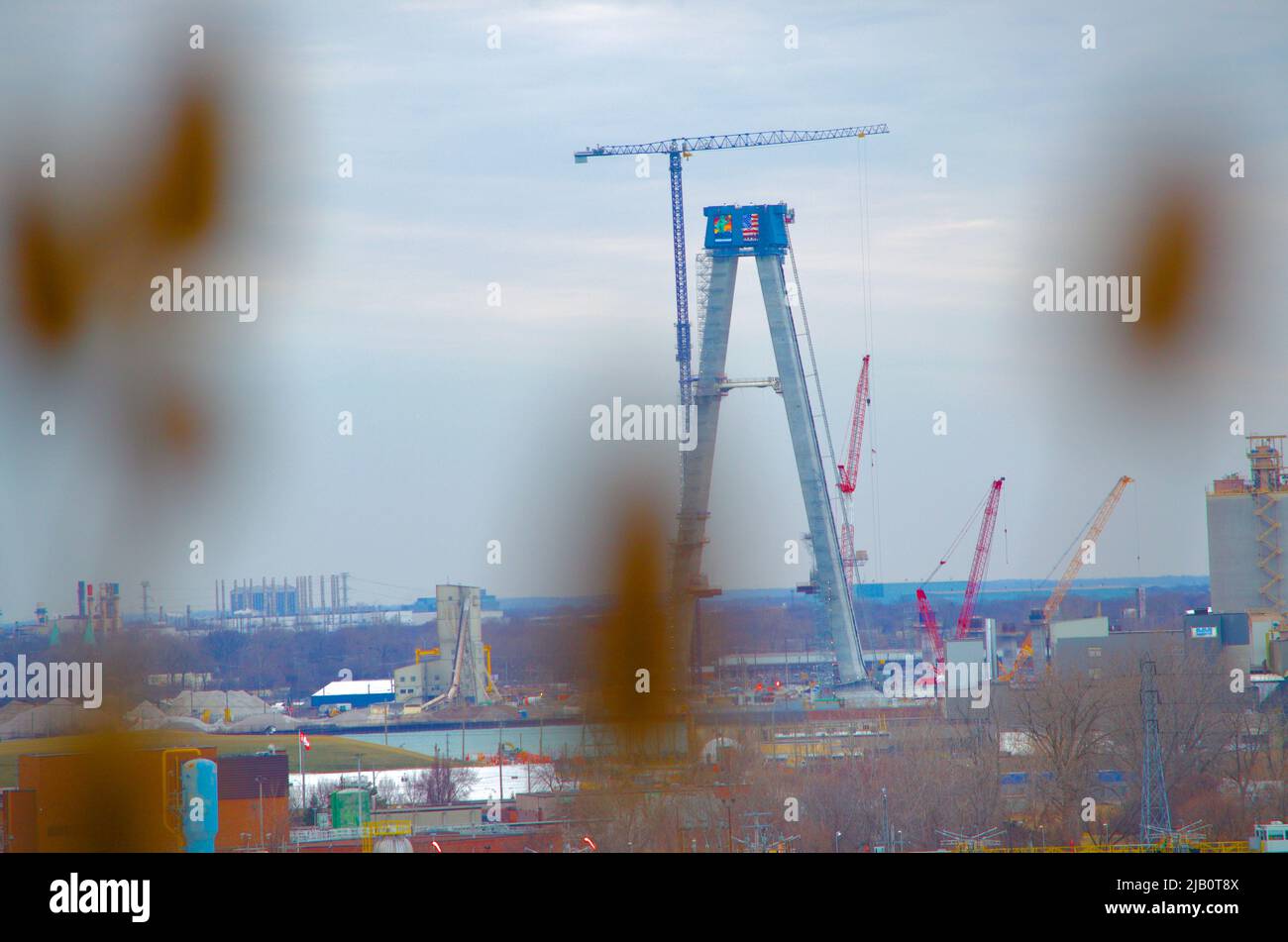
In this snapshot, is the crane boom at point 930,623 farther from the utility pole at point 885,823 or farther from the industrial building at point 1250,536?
the utility pole at point 885,823

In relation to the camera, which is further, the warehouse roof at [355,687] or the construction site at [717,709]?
the warehouse roof at [355,687]

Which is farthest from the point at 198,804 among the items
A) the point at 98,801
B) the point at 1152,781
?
the point at 1152,781

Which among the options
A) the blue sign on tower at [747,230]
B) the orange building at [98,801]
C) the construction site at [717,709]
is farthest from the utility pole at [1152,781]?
the blue sign on tower at [747,230]

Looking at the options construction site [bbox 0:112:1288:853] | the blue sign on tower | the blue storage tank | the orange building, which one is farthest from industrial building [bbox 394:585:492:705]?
the orange building

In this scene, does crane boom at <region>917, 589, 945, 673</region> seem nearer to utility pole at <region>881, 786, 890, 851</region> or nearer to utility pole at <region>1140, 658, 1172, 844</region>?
utility pole at <region>1140, 658, 1172, 844</region>

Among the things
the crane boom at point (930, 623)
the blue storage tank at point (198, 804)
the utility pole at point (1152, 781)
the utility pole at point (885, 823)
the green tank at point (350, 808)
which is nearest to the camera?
the blue storage tank at point (198, 804)

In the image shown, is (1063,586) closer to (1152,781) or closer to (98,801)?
(1152,781)
